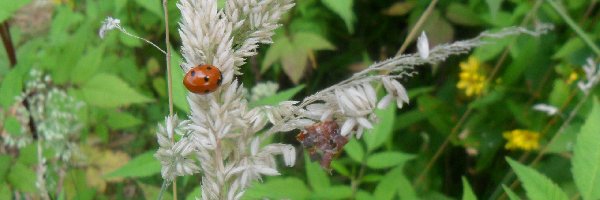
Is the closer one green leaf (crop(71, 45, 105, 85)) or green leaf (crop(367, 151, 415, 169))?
green leaf (crop(367, 151, 415, 169))

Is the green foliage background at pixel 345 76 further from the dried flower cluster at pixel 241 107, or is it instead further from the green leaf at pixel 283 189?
the dried flower cluster at pixel 241 107

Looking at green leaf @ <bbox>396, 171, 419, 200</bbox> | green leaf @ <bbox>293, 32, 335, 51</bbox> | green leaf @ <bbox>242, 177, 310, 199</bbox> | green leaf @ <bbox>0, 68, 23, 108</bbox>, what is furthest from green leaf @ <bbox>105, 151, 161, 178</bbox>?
green leaf @ <bbox>293, 32, 335, 51</bbox>

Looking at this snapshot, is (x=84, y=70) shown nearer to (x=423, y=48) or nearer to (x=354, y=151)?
(x=354, y=151)

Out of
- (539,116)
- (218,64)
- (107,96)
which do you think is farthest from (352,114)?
(539,116)

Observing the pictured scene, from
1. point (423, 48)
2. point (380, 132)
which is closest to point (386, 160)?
point (380, 132)

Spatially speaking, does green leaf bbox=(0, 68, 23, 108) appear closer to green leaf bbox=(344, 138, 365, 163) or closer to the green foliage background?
the green foliage background

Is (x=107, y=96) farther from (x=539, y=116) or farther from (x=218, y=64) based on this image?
(x=539, y=116)
